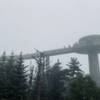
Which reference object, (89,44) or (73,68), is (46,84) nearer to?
(73,68)

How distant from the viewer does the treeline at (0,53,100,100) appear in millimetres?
23250

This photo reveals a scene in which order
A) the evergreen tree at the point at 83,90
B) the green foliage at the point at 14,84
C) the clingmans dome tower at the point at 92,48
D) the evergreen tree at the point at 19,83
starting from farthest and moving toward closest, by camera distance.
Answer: the clingmans dome tower at the point at 92,48, the evergreen tree at the point at 19,83, the green foliage at the point at 14,84, the evergreen tree at the point at 83,90

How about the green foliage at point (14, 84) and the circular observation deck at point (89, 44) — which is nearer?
the green foliage at point (14, 84)

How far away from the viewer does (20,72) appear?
25.8 metres

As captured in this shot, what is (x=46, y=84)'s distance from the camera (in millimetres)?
29000

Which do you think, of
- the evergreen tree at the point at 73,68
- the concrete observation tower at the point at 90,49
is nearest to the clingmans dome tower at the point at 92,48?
the concrete observation tower at the point at 90,49

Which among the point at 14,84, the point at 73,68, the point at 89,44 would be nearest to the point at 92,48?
the point at 89,44

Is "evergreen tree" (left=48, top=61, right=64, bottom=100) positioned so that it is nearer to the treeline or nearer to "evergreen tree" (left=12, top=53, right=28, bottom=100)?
the treeline

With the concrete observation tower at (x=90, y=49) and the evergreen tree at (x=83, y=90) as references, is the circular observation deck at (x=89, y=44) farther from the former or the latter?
the evergreen tree at (x=83, y=90)

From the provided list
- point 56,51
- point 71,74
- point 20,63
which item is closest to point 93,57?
point 56,51

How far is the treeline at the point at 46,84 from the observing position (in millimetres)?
23250

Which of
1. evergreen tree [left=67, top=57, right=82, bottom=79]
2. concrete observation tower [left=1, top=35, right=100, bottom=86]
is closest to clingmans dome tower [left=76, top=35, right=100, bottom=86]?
concrete observation tower [left=1, top=35, right=100, bottom=86]

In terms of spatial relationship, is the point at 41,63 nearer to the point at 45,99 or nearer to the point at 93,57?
the point at 45,99

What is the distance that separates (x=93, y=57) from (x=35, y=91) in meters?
43.3
